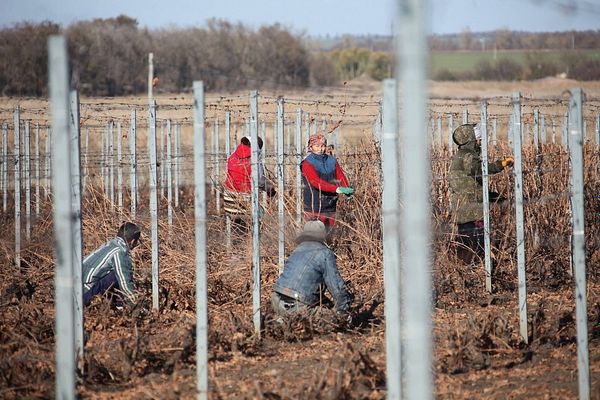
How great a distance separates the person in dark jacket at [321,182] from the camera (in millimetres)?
8828

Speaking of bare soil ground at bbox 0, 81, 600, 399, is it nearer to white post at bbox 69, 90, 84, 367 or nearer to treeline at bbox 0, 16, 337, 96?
white post at bbox 69, 90, 84, 367

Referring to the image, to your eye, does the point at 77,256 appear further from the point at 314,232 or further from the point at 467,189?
the point at 467,189

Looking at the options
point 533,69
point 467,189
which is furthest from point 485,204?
point 533,69

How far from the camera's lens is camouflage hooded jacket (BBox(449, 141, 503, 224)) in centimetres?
947

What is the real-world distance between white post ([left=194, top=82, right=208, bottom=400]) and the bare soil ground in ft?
1.16

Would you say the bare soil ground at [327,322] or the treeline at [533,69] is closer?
the bare soil ground at [327,322]

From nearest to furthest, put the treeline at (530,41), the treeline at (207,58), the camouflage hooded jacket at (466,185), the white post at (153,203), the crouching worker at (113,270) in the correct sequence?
the white post at (153,203), the crouching worker at (113,270), the camouflage hooded jacket at (466,185), the treeline at (530,41), the treeline at (207,58)

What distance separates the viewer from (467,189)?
377 inches

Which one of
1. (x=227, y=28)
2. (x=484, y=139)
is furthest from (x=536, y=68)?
(x=484, y=139)

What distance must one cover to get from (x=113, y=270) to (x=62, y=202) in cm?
375

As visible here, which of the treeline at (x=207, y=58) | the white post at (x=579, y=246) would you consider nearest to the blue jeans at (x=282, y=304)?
the white post at (x=579, y=246)

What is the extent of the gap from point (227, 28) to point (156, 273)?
97.8 ft

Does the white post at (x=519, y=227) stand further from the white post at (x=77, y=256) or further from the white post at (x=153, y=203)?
the white post at (x=77, y=256)

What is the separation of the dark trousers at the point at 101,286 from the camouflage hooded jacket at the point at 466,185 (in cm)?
329
